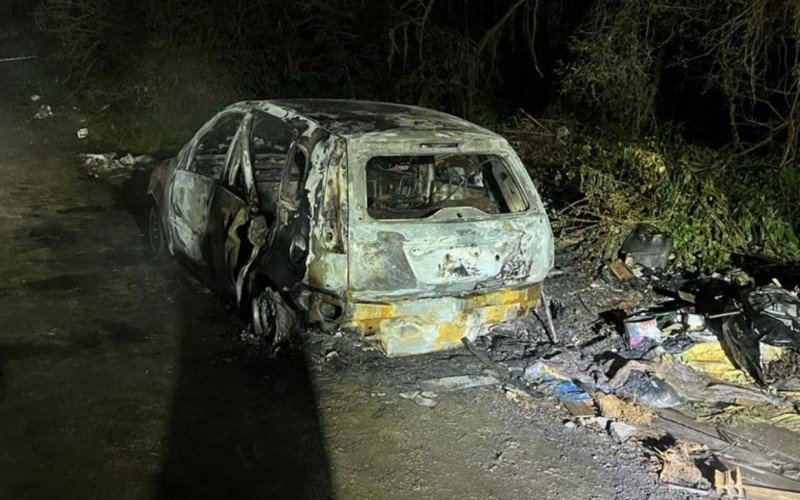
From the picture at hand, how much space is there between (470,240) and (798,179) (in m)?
4.91

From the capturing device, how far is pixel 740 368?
4.93 metres

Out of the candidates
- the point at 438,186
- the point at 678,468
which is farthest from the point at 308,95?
the point at 678,468

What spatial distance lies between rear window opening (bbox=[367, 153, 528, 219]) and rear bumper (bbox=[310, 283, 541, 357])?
554 mm

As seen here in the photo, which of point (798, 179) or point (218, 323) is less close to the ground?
point (798, 179)

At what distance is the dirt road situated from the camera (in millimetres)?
3525

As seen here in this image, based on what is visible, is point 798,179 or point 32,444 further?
point 798,179

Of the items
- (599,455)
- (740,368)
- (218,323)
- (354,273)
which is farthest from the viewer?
(218,323)

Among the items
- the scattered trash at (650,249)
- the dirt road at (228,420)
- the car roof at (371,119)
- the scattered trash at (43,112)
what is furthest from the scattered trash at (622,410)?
the scattered trash at (43,112)

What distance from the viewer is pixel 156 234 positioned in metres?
6.63

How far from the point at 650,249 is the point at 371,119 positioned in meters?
3.19

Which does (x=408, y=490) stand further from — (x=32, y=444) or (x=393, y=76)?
(x=393, y=76)

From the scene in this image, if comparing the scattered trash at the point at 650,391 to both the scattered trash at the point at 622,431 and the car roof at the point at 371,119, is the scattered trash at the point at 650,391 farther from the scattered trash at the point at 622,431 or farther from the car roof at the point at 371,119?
the car roof at the point at 371,119

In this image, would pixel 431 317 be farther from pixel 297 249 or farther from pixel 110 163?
pixel 110 163

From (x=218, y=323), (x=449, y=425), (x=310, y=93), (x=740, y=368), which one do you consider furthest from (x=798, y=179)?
(x=310, y=93)
